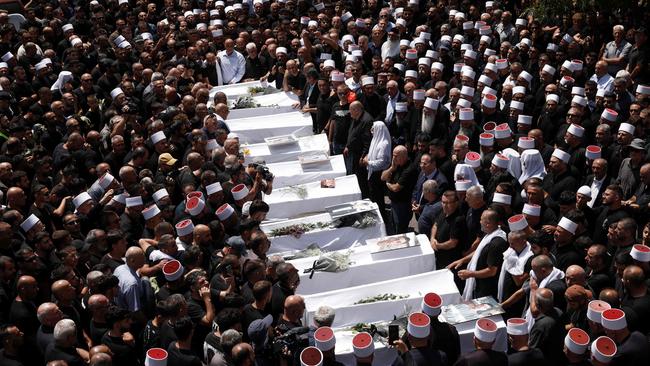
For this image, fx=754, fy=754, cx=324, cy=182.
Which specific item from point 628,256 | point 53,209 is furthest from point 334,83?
point 628,256

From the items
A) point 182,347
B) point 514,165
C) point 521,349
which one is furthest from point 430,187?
point 182,347

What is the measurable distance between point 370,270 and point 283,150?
3215mm

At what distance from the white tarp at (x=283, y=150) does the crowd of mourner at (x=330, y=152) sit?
1.02 ft

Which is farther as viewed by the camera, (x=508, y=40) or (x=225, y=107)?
(x=508, y=40)

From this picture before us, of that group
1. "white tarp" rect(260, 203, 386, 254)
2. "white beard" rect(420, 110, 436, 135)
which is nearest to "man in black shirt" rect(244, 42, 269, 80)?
"white beard" rect(420, 110, 436, 135)

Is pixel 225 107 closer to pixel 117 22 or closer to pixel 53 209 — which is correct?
pixel 53 209

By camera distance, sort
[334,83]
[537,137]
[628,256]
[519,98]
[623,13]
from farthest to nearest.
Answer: [623,13] < [334,83] < [519,98] < [537,137] < [628,256]

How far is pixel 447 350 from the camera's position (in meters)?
6.41

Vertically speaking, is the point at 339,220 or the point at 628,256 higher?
the point at 628,256

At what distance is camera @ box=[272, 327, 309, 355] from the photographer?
618 centimetres

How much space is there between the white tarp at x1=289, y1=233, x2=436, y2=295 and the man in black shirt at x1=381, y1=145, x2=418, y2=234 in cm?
138

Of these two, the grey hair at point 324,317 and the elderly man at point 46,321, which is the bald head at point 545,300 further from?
the elderly man at point 46,321

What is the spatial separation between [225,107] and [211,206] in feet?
8.89

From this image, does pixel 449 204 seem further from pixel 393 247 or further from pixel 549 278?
pixel 549 278
